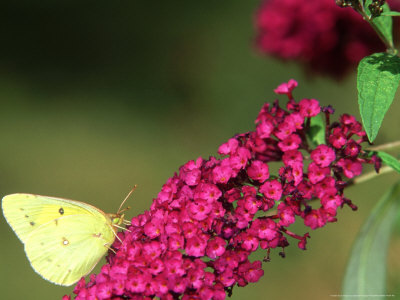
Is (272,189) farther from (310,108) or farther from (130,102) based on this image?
(130,102)

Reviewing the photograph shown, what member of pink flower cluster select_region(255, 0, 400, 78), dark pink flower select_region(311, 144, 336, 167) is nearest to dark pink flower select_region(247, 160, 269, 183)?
dark pink flower select_region(311, 144, 336, 167)

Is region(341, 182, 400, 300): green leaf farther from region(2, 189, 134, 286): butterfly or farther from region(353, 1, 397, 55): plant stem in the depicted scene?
region(2, 189, 134, 286): butterfly

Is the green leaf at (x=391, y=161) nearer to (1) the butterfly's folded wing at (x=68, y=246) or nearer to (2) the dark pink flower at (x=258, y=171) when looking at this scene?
(2) the dark pink flower at (x=258, y=171)

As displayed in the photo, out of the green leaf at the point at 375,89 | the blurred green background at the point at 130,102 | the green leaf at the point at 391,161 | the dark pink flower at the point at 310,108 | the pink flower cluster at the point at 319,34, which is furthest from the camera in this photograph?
the blurred green background at the point at 130,102

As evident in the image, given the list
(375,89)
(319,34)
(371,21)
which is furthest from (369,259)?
(319,34)

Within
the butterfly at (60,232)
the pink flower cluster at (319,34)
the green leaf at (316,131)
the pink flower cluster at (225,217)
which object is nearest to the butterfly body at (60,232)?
the butterfly at (60,232)

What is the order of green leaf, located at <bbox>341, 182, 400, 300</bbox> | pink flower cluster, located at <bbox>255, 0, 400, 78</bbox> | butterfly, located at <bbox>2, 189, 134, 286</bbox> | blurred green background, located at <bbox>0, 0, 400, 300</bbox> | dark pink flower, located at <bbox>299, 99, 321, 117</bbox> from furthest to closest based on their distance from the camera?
blurred green background, located at <bbox>0, 0, 400, 300</bbox>, pink flower cluster, located at <bbox>255, 0, 400, 78</bbox>, butterfly, located at <bbox>2, 189, 134, 286</bbox>, green leaf, located at <bbox>341, 182, 400, 300</bbox>, dark pink flower, located at <bbox>299, 99, 321, 117</bbox>
